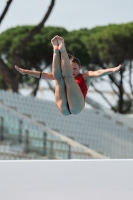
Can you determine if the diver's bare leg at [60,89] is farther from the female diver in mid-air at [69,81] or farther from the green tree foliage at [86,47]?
the green tree foliage at [86,47]

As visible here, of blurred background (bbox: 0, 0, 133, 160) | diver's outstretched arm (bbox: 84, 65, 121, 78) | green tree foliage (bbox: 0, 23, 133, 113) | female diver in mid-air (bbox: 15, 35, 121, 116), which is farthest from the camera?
green tree foliage (bbox: 0, 23, 133, 113)

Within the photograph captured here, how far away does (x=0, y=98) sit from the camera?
13648mm

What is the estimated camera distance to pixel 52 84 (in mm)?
22422

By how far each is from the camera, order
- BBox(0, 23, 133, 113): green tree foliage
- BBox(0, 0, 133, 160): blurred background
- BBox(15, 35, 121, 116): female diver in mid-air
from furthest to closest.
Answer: BBox(0, 23, 133, 113): green tree foliage < BBox(0, 0, 133, 160): blurred background < BBox(15, 35, 121, 116): female diver in mid-air

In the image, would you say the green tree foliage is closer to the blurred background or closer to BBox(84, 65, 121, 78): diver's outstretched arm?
the blurred background

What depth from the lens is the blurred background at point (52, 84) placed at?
12172mm

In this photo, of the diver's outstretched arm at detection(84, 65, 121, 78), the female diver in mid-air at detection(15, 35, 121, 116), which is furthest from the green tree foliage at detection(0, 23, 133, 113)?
the diver's outstretched arm at detection(84, 65, 121, 78)

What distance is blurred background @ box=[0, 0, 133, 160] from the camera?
12172 mm

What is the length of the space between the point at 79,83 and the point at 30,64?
17613 mm

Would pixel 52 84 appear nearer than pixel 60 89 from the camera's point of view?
No

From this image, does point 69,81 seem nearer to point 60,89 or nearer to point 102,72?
point 60,89

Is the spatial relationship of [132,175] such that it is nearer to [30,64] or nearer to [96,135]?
[96,135]

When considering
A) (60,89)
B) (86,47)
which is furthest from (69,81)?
(86,47)

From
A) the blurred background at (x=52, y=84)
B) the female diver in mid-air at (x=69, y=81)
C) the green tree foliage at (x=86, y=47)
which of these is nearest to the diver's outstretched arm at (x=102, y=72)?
the female diver in mid-air at (x=69, y=81)
